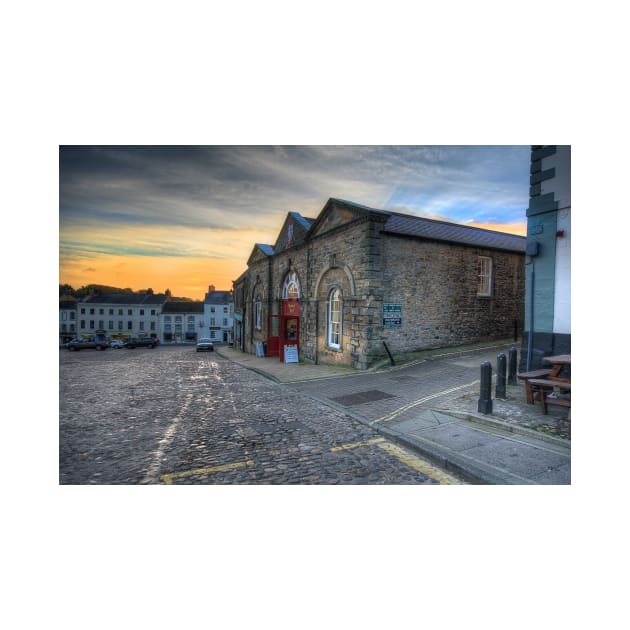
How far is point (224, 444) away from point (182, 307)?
54.5 m

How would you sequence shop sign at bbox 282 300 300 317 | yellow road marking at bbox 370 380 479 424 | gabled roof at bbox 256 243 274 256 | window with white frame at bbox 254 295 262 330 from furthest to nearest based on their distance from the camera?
1. window with white frame at bbox 254 295 262 330
2. gabled roof at bbox 256 243 274 256
3. shop sign at bbox 282 300 300 317
4. yellow road marking at bbox 370 380 479 424

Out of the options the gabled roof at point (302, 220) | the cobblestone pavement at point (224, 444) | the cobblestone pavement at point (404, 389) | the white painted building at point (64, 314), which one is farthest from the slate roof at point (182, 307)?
the cobblestone pavement at point (404, 389)

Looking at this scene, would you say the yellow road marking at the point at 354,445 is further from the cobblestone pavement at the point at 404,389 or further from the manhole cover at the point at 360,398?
the manhole cover at the point at 360,398

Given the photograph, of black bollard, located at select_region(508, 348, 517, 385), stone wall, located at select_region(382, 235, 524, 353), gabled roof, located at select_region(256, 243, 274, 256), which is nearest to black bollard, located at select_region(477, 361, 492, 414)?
black bollard, located at select_region(508, 348, 517, 385)

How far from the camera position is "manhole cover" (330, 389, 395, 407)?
6648 mm

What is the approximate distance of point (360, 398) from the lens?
22.9 ft

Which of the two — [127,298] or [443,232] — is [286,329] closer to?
[443,232]

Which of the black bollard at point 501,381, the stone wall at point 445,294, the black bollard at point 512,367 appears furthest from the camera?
the stone wall at point 445,294

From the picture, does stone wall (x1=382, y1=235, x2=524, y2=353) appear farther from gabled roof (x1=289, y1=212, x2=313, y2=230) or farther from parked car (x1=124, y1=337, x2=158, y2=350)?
parked car (x1=124, y1=337, x2=158, y2=350)

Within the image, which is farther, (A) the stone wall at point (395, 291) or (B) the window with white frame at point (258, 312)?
(B) the window with white frame at point (258, 312)

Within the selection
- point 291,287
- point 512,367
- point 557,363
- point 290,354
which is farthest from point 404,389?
point 291,287

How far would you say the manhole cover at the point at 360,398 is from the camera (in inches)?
262

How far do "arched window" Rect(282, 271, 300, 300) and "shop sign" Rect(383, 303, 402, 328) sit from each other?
509 centimetres

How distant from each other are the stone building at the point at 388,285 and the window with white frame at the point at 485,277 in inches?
1.5
